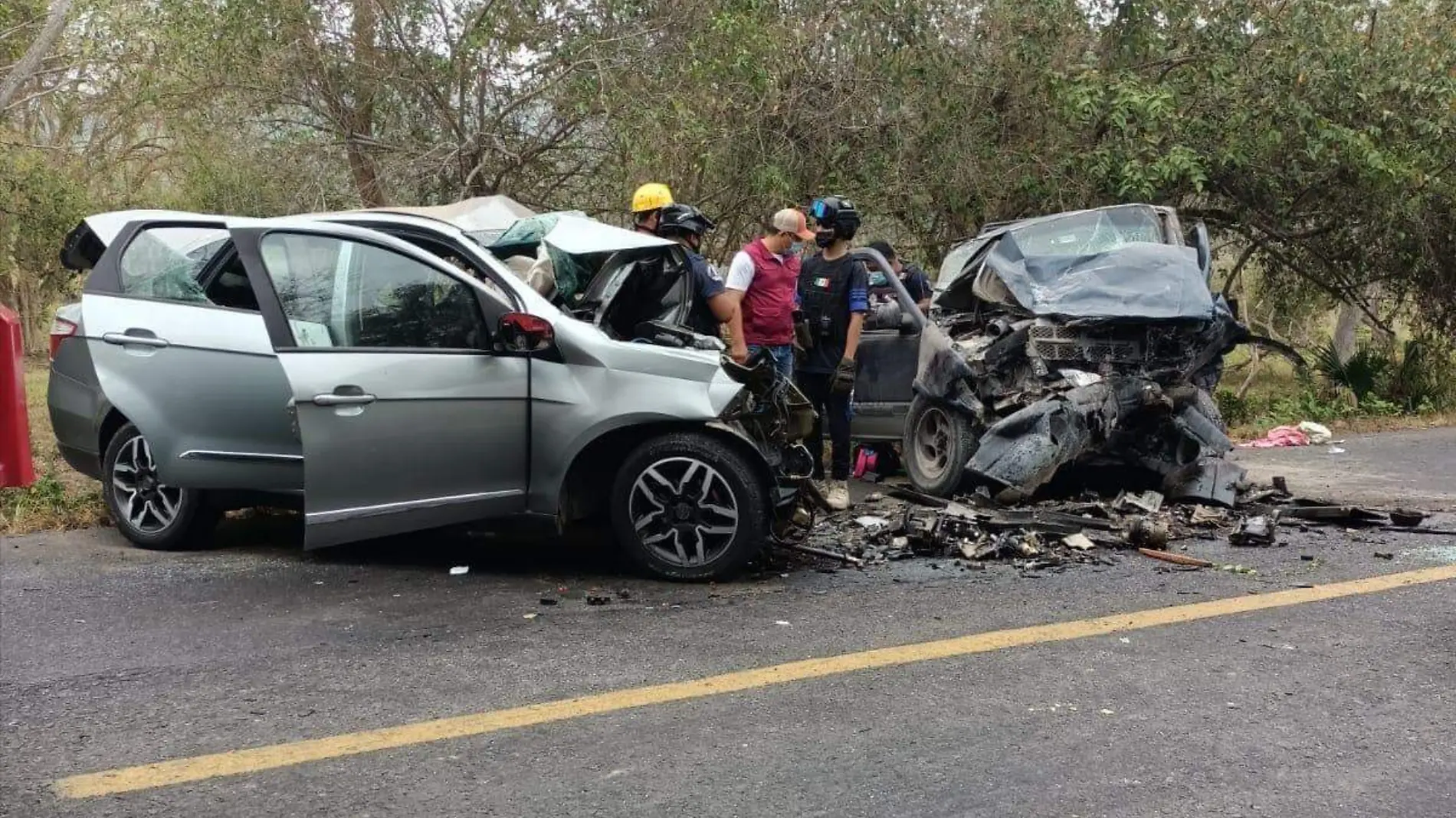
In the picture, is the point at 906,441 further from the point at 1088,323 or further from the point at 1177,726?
the point at 1177,726

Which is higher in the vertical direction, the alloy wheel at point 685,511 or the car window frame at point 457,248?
the car window frame at point 457,248

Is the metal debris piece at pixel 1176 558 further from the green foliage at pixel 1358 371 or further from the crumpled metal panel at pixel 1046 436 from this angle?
the green foliage at pixel 1358 371

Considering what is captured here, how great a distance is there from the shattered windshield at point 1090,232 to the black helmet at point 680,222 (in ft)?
9.25

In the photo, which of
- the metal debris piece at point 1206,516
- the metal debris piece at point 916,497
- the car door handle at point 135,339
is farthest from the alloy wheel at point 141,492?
the metal debris piece at point 1206,516

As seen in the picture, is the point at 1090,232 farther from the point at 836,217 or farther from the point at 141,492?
the point at 141,492

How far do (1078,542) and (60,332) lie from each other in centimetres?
542

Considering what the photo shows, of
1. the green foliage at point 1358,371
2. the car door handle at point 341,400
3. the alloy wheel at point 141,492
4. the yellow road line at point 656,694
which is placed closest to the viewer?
the yellow road line at point 656,694

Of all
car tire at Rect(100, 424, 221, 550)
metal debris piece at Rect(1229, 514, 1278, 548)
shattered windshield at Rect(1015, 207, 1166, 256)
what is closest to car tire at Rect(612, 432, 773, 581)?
car tire at Rect(100, 424, 221, 550)

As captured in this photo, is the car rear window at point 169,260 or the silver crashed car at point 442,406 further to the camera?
the car rear window at point 169,260

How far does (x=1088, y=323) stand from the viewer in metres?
7.09

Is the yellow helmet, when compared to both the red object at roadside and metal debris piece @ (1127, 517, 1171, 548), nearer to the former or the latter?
metal debris piece @ (1127, 517, 1171, 548)

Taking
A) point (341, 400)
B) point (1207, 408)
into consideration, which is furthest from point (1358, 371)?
point (341, 400)

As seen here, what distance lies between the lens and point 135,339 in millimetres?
5863

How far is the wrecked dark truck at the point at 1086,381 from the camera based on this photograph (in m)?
6.90
